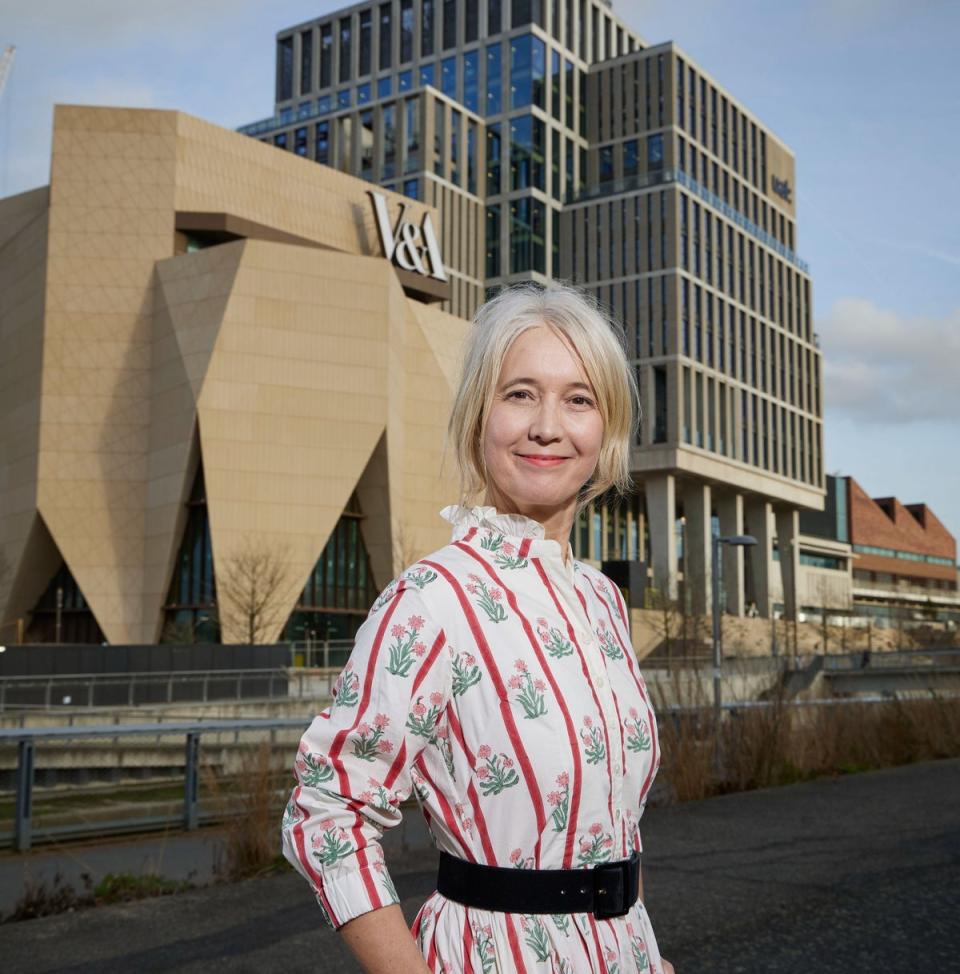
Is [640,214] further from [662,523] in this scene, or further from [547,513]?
[547,513]

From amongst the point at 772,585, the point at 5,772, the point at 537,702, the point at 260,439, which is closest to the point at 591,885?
the point at 537,702

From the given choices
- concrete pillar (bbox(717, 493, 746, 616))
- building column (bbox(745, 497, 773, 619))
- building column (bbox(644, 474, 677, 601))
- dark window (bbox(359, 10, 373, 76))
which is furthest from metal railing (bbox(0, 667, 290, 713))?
dark window (bbox(359, 10, 373, 76))

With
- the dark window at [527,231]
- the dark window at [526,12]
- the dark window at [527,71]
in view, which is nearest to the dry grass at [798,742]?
the dark window at [527,231]

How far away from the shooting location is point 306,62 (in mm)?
92188

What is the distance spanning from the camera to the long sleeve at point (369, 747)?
178cm

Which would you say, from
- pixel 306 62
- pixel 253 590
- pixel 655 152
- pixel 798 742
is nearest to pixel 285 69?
pixel 306 62

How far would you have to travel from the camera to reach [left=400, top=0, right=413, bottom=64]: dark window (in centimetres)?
8594

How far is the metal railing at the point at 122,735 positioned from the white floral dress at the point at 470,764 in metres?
7.46

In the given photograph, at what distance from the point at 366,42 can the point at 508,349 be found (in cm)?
9305

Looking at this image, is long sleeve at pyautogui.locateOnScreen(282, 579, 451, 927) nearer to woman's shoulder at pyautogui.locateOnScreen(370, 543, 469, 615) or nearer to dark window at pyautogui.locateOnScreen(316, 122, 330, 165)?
woman's shoulder at pyautogui.locateOnScreen(370, 543, 469, 615)

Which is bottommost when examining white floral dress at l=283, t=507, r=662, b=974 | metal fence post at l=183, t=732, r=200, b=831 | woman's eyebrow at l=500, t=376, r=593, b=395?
metal fence post at l=183, t=732, r=200, b=831

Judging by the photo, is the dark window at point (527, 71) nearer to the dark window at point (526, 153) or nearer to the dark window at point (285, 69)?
the dark window at point (526, 153)

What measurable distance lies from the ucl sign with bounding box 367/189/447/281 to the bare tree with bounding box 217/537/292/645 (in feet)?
55.7

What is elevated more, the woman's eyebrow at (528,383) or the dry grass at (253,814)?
the woman's eyebrow at (528,383)
